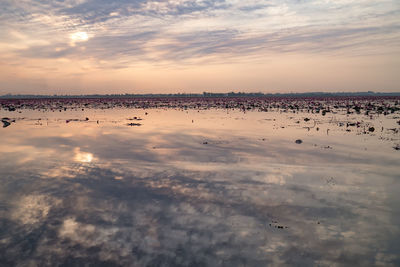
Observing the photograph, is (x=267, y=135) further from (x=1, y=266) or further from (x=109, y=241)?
(x=1, y=266)

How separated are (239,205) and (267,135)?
334 inches

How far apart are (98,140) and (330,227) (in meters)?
9.57

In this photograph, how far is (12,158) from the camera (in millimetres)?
8359

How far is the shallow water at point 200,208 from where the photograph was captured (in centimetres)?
350

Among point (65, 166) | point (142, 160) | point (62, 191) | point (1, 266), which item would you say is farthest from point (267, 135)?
point (1, 266)

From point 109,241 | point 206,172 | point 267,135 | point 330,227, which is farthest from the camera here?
point 267,135

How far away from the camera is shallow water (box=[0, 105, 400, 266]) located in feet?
11.5

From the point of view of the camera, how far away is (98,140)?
11.7 metres

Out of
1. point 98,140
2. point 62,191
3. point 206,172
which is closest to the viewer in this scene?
point 62,191

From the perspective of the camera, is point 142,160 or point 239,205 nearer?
point 239,205

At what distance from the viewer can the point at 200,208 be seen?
15.7 feet

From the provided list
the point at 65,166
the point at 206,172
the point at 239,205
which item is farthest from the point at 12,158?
the point at 239,205

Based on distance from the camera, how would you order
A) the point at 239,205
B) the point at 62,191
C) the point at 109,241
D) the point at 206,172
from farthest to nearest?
the point at 206,172
the point at 62,191
the point at 239,205
the point at 109,241

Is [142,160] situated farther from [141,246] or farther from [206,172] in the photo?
[141,246]
